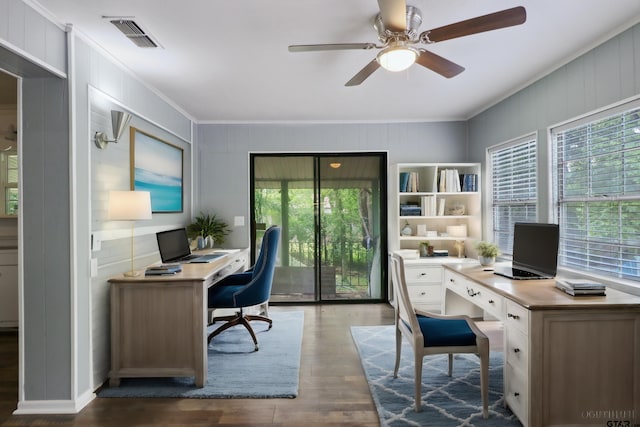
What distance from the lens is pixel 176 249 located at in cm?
358

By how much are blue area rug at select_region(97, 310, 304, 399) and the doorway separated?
4.24 ft

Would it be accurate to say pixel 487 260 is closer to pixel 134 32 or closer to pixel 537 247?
pixel 537 247

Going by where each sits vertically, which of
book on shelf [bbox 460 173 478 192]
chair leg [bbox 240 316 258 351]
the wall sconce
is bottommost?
chair leg [bbox 240 316 258 351]

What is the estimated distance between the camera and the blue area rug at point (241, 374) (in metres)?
2.56

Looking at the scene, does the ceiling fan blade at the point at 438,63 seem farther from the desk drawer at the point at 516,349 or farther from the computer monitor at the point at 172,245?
the computer monitor at the point at 172,245

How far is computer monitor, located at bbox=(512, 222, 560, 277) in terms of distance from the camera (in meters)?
2.55

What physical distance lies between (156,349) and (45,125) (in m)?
1.68

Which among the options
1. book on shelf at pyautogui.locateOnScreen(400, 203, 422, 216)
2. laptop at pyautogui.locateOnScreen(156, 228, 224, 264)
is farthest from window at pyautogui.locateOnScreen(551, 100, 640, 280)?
laptop at pyautogui.locateOnScreen(156, 228, 224, 264)

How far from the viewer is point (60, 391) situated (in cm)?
233

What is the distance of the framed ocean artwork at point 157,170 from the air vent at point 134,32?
2.72ft

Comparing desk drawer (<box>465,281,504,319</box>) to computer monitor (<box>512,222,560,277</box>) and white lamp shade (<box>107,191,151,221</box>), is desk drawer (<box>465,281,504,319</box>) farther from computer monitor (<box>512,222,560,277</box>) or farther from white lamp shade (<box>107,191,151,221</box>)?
white lamp shade (<box>107,191,151,221</box>)

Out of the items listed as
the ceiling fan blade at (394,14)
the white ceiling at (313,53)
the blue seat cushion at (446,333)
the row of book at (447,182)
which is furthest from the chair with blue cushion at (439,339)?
the row of book at (447,182)

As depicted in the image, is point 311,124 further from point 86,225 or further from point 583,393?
point 583,393

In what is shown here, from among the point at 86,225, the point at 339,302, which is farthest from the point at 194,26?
the point at 339,302
